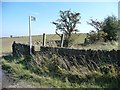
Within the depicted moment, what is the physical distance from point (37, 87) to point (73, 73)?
5.14 feet

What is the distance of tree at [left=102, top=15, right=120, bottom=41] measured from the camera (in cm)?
2858

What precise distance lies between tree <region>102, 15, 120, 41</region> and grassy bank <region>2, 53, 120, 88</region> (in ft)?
58.0

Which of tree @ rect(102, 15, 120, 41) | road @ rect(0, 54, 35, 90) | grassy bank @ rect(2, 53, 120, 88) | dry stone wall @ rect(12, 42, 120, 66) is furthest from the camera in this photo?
tree @ rect(102, 15, 120, 41)

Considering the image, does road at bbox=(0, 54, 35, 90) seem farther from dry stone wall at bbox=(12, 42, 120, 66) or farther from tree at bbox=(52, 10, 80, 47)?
tree at bbox=(52, 10, 80, 47)

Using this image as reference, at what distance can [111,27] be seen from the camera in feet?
95.8

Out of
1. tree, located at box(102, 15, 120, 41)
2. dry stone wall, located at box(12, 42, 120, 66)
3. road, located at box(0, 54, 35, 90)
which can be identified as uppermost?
tree, located at box(102, 15, 120, 41)

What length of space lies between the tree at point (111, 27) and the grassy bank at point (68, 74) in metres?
17.7

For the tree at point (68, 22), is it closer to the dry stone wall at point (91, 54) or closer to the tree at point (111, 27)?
the tree at point (111, 27)

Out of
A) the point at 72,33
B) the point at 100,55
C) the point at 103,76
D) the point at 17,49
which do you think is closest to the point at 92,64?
the point at 100,55

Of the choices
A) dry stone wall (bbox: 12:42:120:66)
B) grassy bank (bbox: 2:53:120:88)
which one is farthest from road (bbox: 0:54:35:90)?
dry stone wall (bbox: 12:42:120:66)

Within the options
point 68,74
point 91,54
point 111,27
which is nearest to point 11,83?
point 68,74

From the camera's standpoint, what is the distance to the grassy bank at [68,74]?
8297 mm

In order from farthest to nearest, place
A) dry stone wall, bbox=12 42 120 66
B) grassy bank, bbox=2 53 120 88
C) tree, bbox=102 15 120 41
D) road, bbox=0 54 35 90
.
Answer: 1. tree, bbox=102 15 120 41
2. dry stone wall, bbox=12 42 120 66
3. road, bbox=0 54 35 90
4. grassy bank, bbox=2 53 120 88

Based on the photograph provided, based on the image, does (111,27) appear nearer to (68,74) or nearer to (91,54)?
(91,54)
